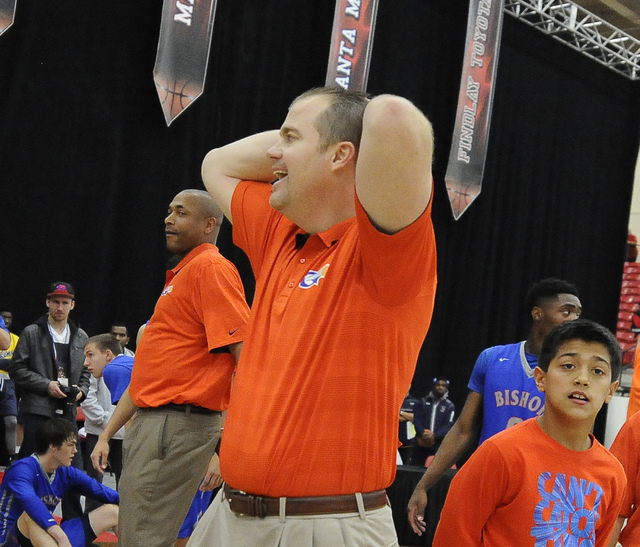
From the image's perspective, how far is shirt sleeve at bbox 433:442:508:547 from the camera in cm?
198

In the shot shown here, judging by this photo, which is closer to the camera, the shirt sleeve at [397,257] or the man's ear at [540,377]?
the shirt sleeve at [397,257]

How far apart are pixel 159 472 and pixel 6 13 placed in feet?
15.9

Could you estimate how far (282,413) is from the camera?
1464 mm

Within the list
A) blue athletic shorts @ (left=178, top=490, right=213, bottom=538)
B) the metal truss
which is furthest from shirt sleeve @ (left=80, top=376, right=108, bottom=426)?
the metal truss

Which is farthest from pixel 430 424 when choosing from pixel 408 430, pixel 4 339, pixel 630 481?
pixel 630 481

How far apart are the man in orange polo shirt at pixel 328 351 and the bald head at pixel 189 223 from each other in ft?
6.02

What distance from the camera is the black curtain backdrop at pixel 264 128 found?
7594 millimetres

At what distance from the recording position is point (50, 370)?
5.97m

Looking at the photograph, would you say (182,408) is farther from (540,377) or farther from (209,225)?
(540,377)

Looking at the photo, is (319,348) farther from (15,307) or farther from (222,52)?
(222,52)

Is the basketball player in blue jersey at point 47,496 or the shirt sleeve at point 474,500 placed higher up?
the shirt sleeve at point 474,500

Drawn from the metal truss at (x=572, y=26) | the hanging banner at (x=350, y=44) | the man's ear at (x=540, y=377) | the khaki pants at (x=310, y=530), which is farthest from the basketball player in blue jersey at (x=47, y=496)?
the metal truss at (x=572, y=26)

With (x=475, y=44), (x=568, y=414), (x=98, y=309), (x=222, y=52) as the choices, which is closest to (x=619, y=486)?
(x=568, y=414)

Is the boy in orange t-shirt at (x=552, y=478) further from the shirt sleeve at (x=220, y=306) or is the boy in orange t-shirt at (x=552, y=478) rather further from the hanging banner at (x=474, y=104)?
the hanging banner at (x=474, y=104)
